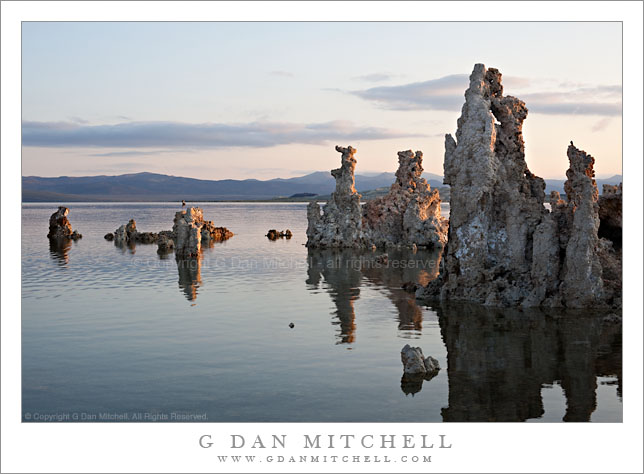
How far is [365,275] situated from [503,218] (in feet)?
51.5

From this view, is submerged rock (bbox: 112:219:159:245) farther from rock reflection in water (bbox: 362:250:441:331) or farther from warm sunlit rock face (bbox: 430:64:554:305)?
warm sunlit rock face (bbox: 430:64:554:305)

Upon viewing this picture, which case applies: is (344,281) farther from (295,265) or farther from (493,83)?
(493,83)

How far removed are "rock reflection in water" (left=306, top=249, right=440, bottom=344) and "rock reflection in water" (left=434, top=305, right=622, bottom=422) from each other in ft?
10.8

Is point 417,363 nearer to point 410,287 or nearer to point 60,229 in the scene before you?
point 410,287

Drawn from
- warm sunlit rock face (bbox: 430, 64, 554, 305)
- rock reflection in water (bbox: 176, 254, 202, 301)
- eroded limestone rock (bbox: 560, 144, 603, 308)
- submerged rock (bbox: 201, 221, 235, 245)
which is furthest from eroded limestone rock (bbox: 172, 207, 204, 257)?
eroded limestone rock (bbox: 560, 144, 603, 308)

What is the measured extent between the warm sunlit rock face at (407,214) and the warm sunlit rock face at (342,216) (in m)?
2.00

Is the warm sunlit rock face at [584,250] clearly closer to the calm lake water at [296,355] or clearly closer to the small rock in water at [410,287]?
the calm lake water at [296,355]

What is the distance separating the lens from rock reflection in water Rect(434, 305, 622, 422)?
66.8 ft

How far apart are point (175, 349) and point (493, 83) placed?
872 inches

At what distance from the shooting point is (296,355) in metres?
26.5

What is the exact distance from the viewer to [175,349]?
90.3 feet

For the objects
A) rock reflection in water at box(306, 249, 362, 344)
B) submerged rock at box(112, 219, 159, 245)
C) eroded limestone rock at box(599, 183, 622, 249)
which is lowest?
rock reflection in water at box(306, 249, 362, 344)
